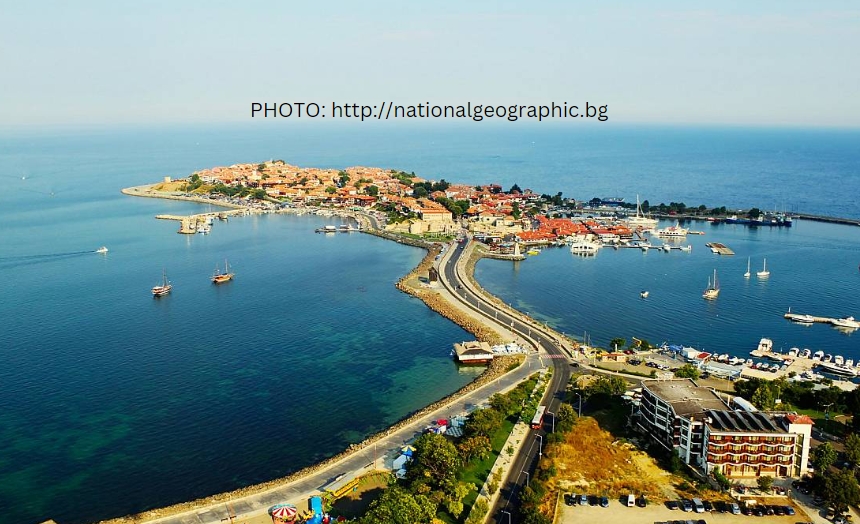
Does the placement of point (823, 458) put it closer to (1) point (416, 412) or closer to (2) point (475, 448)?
(2) point (475, 448)

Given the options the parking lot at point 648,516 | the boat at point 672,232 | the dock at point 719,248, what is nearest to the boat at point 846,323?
the dock at point 719,248

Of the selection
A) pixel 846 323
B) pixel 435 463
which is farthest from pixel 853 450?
pixel 846 323

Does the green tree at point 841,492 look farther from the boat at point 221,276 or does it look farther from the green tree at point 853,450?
the boat at point 221,276

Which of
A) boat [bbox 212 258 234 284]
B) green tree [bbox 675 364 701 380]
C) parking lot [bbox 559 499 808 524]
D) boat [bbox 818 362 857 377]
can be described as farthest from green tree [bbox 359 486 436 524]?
boat [bbox 212 258 234 284]

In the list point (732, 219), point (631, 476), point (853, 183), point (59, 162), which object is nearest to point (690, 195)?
point (732, 219)

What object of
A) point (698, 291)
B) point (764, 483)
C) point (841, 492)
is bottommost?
point (764, 483)

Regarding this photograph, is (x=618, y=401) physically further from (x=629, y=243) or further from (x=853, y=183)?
(x=853, y=183)
